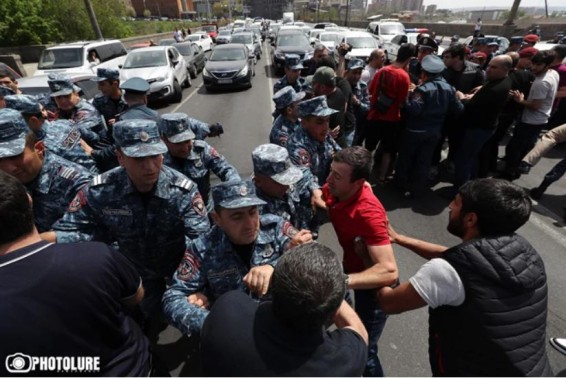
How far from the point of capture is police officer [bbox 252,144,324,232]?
216 centimetres

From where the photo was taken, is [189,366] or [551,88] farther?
[551,88]

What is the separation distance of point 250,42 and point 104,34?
37.5 ft

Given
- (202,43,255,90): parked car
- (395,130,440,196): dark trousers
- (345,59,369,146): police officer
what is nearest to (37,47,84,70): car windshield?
(202,43,255,90): parked car

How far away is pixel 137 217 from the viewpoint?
2.18 m

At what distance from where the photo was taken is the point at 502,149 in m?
6.61

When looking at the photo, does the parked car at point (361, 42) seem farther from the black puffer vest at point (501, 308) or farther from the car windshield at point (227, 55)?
the black puffer vest at point (501, 308)

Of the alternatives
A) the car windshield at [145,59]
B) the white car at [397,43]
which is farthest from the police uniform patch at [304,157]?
the white car at [397,43]

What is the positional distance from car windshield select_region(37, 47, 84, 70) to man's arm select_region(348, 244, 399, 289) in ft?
36.8

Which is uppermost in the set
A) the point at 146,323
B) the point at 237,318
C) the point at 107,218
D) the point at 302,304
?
the point at 302,304

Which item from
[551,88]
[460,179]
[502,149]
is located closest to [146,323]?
[460,179]

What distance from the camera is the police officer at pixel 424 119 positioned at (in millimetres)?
4094

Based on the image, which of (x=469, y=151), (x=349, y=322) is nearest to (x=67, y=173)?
(x=349, y=322)

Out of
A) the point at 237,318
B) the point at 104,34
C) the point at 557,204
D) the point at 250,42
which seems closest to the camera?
the point at 237,318

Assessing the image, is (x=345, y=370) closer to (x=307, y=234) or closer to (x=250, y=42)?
(x=307, y=234)
